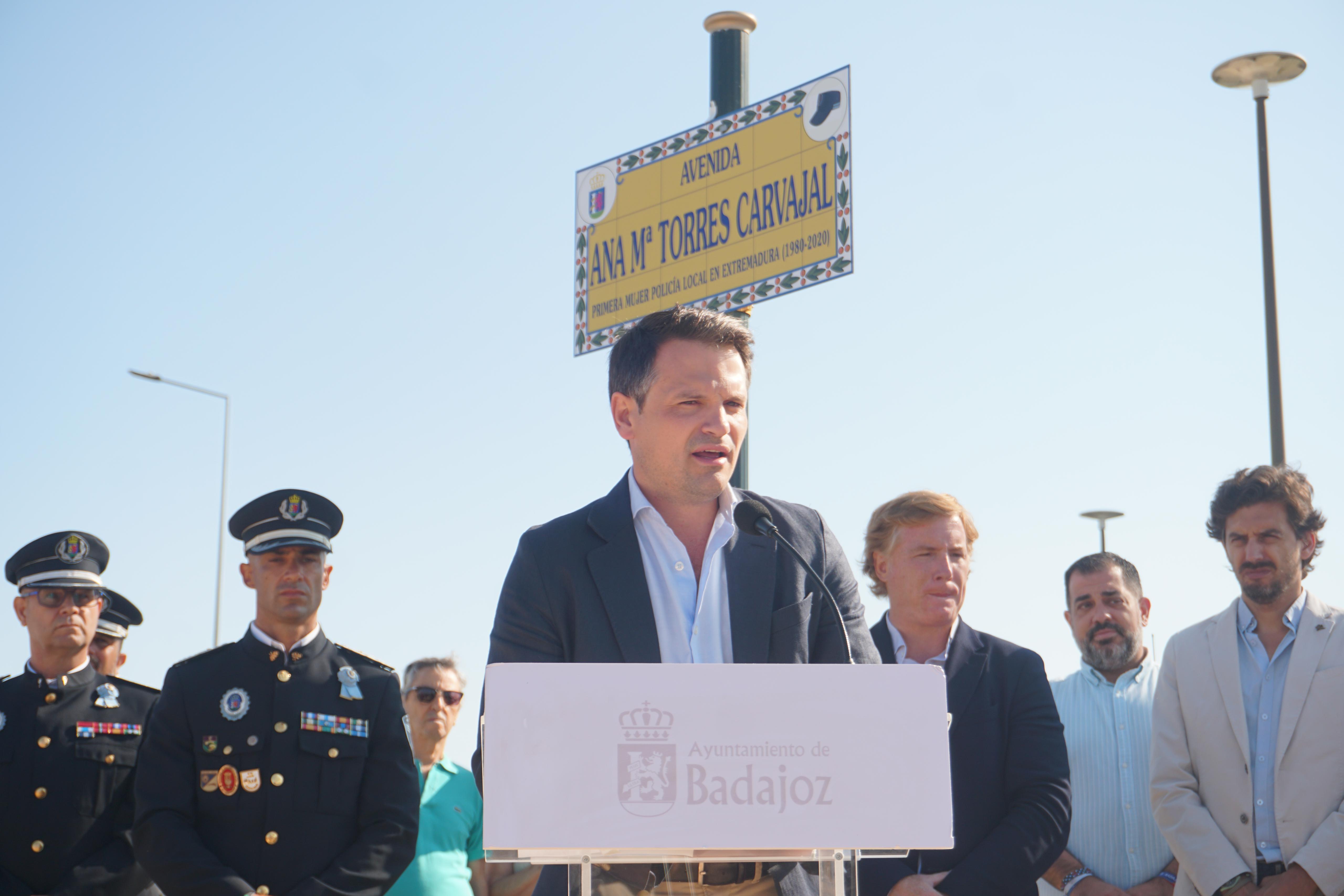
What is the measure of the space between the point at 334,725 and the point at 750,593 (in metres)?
2.15

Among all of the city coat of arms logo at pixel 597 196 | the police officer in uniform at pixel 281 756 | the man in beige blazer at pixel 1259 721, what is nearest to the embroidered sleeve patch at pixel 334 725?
the police officer in uniform at pixel 281 756

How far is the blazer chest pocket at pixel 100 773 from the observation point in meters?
4.73

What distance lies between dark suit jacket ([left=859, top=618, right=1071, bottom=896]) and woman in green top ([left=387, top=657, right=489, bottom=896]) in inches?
83.1

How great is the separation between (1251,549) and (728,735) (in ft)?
11.4

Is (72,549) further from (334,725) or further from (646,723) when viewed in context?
(646,723)

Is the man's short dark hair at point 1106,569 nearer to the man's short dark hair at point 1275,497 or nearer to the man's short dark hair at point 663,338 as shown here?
the man's short dark hair at point 1275,497

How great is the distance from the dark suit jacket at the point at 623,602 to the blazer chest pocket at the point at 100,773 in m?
2.82

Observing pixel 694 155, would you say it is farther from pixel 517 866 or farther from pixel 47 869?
pixel 47 869

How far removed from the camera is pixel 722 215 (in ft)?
20.9

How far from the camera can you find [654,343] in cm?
284

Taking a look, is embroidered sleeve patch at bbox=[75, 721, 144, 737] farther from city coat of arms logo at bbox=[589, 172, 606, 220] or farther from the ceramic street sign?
city coat of arms logo at bbox=[589, 172, 606, 220]

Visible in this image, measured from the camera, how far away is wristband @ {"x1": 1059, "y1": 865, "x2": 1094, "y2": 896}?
5027 millimetres

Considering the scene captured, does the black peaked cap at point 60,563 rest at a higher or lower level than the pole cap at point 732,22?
lower

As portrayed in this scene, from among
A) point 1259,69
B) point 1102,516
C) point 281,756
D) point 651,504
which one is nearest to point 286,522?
point 281,756
